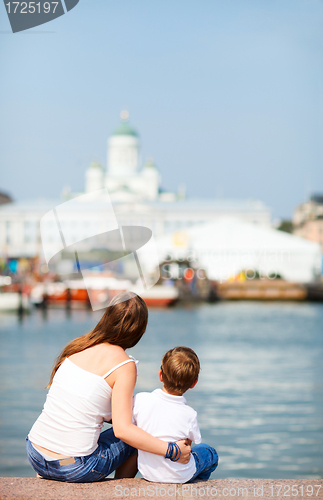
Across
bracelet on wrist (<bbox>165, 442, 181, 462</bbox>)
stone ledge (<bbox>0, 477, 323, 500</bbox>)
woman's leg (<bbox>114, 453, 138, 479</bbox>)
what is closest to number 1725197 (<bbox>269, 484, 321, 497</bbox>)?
stone ledge (<bbox>0, 477, 323, 500</bbox>)

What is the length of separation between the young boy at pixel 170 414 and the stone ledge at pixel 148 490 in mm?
50

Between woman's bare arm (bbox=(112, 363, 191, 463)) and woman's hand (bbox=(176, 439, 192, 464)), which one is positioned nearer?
woman's bare arm (bbox=(112, 363, 191, 463))

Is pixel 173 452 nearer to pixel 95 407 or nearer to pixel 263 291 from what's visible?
pixel 95 407

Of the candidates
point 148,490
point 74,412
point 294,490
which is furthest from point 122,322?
point 294,490

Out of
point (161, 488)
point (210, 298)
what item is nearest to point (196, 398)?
point (161, 488)

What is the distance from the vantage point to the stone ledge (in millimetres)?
2115

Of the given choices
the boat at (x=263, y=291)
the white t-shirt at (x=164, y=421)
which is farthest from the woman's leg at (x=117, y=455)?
the boat at (x=263, y=291)

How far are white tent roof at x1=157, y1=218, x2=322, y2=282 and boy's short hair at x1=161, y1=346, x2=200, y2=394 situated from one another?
22.9 meters

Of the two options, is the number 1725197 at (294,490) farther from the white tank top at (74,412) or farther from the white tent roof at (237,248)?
the white tent roof at (237,248)

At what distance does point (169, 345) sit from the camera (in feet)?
49.5

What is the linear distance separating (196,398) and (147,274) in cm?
662

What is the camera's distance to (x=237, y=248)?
2753cm

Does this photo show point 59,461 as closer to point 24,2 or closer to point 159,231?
point 24,2

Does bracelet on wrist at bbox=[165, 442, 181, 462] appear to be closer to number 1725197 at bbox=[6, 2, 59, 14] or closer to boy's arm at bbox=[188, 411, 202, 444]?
boy's arm at bbox=[188, 411, 202, 444]
